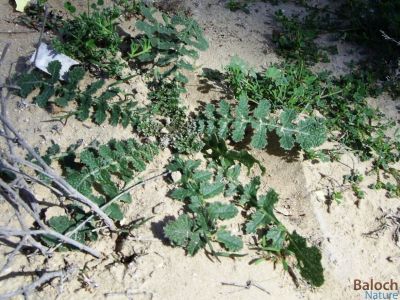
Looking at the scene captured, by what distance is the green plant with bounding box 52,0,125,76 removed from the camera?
113 inches

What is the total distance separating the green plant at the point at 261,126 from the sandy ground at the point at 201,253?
171 millimetres

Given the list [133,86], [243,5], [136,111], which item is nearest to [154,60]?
[133,86]

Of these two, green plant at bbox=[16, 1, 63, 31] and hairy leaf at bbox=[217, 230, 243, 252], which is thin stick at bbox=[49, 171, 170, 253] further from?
green plant at bbox=[16, 1, 63, 31]

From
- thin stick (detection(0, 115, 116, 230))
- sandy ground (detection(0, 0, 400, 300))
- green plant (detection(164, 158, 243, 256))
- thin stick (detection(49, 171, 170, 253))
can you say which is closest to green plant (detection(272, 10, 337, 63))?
sandy ground (detection(0, 0, 400, 300))

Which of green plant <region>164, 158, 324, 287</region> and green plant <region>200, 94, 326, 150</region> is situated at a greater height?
green plant <region>200, 94, 326, 150</region>

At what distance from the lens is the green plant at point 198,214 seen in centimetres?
218

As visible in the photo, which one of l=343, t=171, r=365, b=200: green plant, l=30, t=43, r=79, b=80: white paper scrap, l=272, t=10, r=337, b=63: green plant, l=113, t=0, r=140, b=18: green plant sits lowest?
l=343, t=171, r=365, b=200: green plant

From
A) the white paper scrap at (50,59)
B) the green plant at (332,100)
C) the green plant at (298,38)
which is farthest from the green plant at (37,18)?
the green plant at (298,38)

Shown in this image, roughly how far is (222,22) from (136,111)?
1.23 metres

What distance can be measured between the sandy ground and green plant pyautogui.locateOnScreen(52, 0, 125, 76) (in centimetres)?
25

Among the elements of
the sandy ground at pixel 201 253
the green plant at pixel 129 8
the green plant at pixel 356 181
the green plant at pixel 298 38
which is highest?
the green plant at pixel 298 38

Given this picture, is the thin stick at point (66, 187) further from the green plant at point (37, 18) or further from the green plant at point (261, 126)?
the green plant at point (37, 18)

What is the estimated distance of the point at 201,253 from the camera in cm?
225

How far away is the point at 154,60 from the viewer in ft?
9.93
